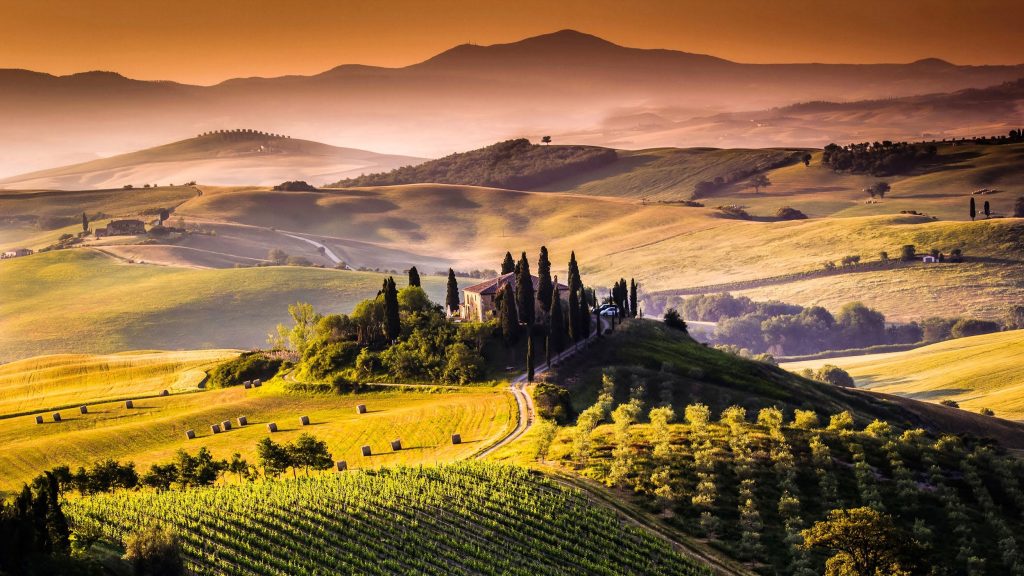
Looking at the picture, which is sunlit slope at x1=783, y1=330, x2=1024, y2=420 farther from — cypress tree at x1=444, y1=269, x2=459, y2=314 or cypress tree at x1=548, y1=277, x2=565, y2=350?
cypress tree at x1=444, y1=269, x2=459, y2=314

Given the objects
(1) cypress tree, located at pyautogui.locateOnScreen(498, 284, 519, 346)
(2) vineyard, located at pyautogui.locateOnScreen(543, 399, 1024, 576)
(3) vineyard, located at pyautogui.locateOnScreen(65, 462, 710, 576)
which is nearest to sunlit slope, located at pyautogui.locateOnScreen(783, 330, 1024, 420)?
(2) vineyard, located at pyautogui.locateOnScreen(543, 399, 1024, 576)

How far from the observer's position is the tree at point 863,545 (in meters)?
67.1

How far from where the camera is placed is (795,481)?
8519 centimetres

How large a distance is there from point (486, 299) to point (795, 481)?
59.1 m

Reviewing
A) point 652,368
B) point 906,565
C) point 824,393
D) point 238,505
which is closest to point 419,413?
Answer: point 652,368

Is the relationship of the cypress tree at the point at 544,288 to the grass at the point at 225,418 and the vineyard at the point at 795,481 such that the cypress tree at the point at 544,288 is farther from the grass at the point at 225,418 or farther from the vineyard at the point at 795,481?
the vineyard at the point at 795,481

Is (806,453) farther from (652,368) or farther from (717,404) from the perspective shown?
(652,368)

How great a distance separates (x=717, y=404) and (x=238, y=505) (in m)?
64.9

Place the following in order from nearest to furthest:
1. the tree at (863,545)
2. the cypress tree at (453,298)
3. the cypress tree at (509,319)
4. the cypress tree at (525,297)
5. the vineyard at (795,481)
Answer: the tree at (863,545), the vineyard at (795,481), the cypress tree at (509,319), the cypress tree at (525,297), the cypress tree at (453,298)

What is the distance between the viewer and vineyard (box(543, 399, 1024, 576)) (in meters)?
73.4

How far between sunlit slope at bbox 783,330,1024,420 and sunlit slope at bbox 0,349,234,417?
4531 inches

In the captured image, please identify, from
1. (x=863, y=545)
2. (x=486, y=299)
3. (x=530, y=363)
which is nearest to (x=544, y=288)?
(x=486, y=299)

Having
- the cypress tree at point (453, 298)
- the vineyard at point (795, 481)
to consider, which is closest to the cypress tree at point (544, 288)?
the cypress tree at point (453, 298)

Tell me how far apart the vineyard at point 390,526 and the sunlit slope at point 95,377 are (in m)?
57.4
